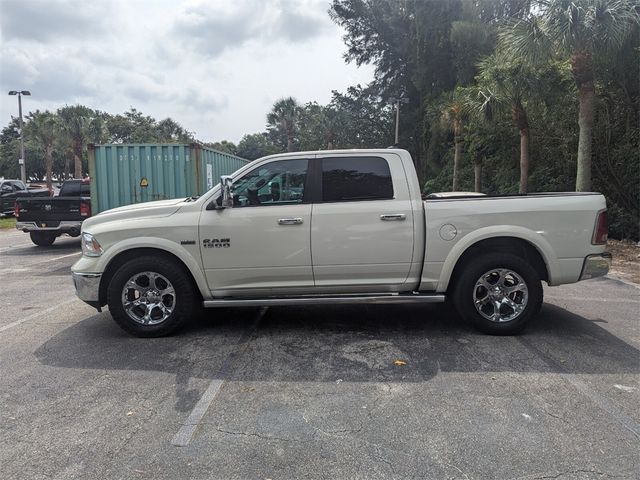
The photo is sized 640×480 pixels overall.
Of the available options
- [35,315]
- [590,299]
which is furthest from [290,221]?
[590,299]

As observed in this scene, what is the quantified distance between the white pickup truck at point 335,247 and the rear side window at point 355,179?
0.01m

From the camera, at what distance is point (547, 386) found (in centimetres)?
400

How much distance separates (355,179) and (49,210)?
10144 millimetres

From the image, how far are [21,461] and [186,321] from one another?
233cm

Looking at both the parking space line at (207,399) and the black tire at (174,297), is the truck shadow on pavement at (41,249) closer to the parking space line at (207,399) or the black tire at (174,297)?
the black tire at (174,297)

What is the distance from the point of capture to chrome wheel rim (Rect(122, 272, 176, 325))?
5.18 metres

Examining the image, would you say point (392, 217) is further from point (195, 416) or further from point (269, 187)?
point (195, 416)

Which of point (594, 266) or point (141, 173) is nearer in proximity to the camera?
point (594, 266)

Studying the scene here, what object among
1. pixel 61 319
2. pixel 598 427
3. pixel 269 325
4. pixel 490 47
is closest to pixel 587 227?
pixel 598 427

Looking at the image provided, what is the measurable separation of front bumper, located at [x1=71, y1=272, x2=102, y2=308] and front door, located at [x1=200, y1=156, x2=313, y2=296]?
3.71 ft

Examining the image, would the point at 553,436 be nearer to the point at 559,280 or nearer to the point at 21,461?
the point at 559,280

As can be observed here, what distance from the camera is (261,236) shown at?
16.8 feet

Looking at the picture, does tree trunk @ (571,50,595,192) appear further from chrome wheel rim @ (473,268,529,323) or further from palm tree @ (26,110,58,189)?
palm tree @ (26,110,58,189)

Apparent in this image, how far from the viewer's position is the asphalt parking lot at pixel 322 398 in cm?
298
